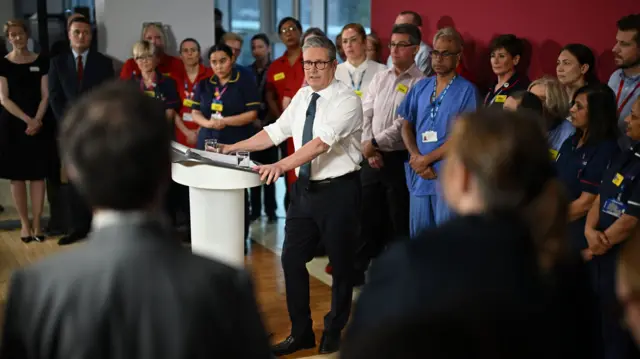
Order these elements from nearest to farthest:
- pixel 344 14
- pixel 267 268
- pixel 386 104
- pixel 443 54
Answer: pixel 443 54, pixel 386 104, pixel 267 268, pixel 344 14

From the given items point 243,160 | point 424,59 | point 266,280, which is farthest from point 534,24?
point 266,280

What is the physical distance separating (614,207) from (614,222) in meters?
0.06

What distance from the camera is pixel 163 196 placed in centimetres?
117

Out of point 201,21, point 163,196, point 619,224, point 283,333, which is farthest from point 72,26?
point 163,196

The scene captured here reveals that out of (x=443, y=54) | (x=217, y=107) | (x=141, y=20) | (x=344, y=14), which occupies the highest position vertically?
(x=344, y=14)

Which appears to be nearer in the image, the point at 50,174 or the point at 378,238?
the point at 378,238

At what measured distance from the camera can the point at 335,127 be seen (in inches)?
127

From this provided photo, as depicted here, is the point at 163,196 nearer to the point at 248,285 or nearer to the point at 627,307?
the point at 248,285

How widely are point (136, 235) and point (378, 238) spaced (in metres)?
3.75

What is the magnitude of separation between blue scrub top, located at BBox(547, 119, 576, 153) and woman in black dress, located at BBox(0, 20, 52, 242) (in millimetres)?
3873

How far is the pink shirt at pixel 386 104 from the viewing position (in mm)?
4402

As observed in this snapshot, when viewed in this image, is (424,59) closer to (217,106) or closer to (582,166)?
(217,106)

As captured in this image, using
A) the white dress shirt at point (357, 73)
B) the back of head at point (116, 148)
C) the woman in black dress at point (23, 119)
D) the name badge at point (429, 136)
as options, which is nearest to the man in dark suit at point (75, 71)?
the woman in black dress at point (23, 119)

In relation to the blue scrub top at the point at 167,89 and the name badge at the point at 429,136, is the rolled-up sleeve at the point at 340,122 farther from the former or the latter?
the blue scrub top at the point at 167,89
